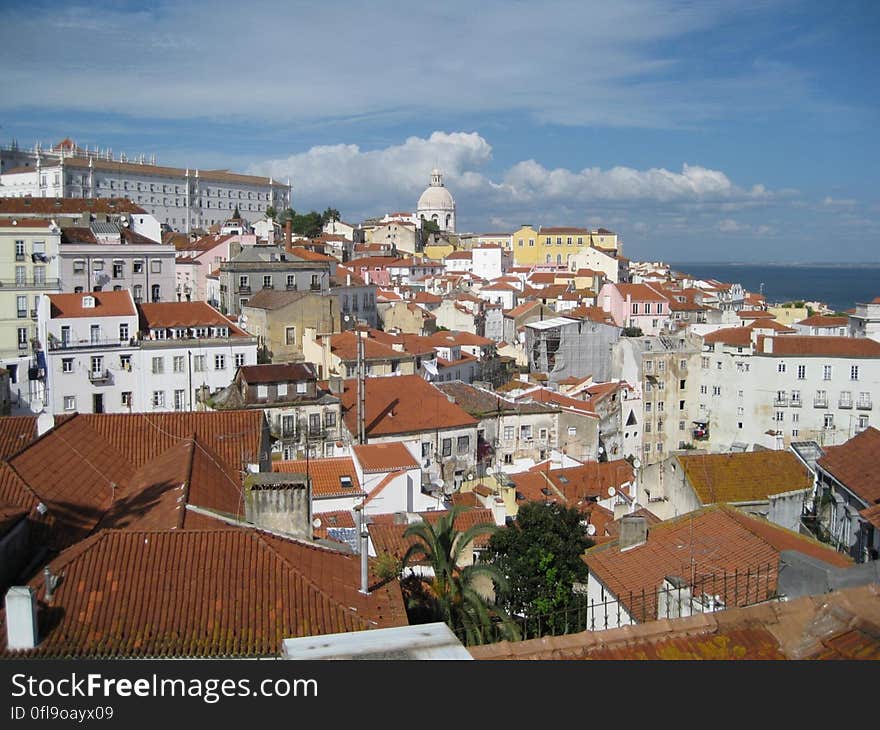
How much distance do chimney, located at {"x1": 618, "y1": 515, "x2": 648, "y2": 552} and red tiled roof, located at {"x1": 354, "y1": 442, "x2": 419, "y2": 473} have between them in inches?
403

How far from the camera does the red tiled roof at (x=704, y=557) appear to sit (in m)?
10.1

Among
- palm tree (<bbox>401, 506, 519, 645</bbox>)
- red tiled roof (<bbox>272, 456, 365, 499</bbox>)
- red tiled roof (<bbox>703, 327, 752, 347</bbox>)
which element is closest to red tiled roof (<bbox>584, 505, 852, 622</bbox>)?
palm tree (<bbox>401, 506, 519, 645</bbox>)

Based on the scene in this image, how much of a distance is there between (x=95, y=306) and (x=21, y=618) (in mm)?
25685

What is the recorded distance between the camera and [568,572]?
554 inches

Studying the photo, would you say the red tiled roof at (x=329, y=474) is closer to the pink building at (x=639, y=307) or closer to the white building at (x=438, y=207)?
the pink building at (x=639, y=307)

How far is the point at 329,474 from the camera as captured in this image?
22.0 m

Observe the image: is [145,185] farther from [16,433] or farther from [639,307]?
[16,433]

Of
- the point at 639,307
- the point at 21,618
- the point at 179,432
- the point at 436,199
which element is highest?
the point at 436,199

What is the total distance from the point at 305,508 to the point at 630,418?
96.2 ft

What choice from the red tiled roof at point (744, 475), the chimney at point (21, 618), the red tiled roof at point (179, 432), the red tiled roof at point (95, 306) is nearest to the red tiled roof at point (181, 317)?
the red tiled roof at point (95, 306)

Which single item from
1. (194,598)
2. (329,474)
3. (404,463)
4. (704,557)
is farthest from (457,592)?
(404,463)

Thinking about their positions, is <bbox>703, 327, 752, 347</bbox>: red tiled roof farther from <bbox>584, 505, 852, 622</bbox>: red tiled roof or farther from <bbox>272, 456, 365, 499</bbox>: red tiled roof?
<bbox>584, 505, 852, 622</bbox>: red tiled roof
